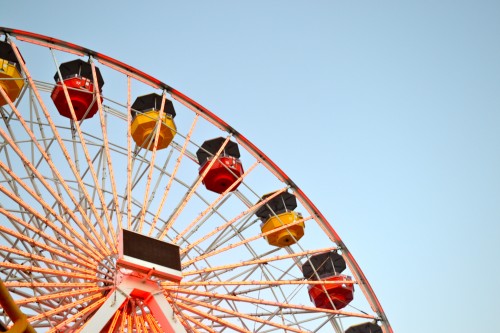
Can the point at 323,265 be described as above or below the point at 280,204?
below

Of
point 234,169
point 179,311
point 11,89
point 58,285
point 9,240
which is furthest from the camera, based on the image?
point 234,169

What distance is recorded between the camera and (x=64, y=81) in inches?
562

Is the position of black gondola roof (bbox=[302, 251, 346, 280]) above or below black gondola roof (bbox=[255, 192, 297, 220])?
below

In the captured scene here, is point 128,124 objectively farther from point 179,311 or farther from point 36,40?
point 179,311

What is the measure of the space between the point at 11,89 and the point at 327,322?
8.84 meters

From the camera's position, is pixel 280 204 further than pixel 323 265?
Yes

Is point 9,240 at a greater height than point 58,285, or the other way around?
point 9,240

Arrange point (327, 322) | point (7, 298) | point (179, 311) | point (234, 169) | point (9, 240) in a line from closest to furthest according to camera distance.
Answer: point (7, 298), point (179, 311), point (9, 240), point (327, 322), point (234, 169)

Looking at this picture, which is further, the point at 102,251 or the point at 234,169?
the point at 234,169

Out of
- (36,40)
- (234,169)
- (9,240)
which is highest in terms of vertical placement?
(36,40)

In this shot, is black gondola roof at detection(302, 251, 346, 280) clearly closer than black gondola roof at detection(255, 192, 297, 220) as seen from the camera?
Yes

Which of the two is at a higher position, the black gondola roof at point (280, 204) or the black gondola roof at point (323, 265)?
the black gondola roof at point (280, 204)

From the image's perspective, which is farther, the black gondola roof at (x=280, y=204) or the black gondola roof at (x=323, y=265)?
the black gondola roof at (x=280, y=204)

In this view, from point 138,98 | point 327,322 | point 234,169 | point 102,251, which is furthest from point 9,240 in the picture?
point 327,322
